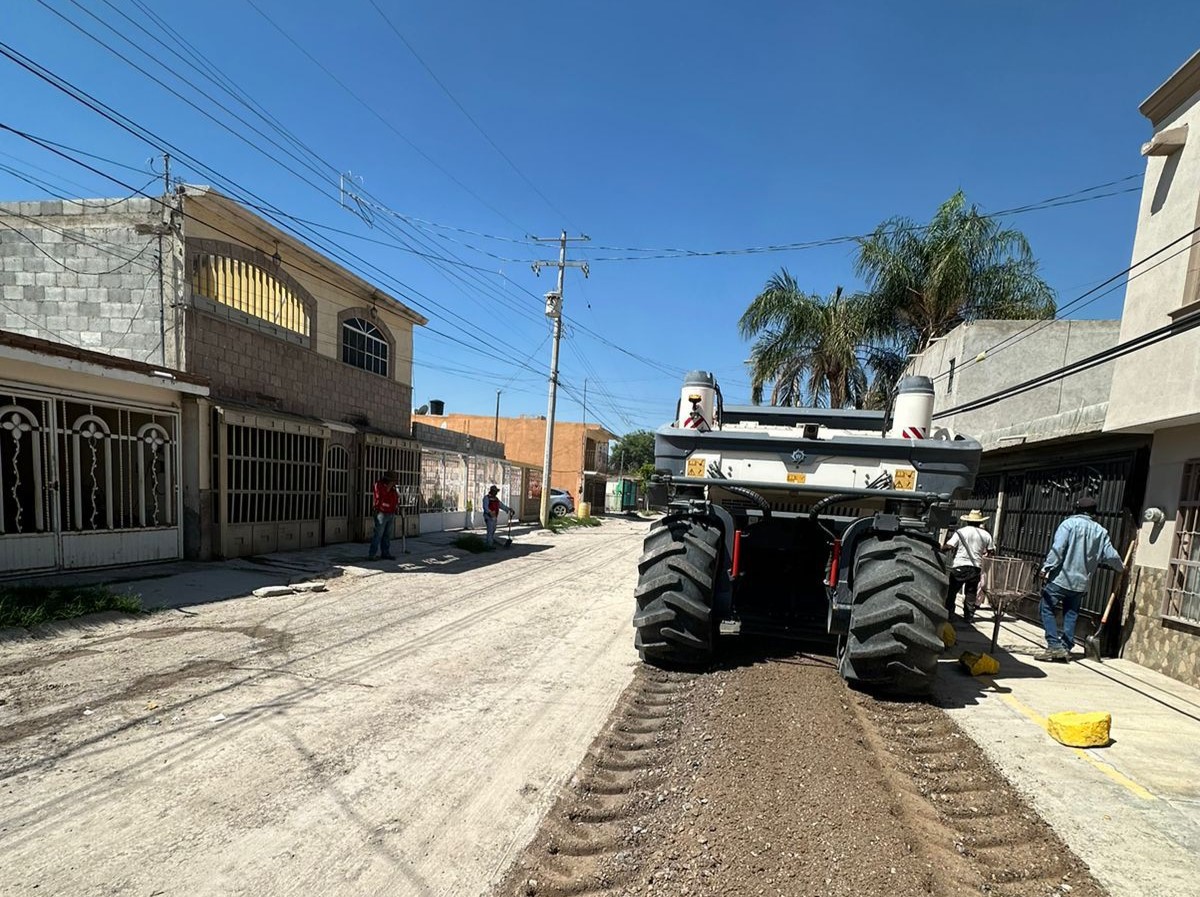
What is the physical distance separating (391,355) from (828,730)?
49.5 feet

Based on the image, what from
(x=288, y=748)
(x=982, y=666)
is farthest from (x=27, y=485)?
(x=982, y=666)

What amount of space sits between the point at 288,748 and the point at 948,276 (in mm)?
20025

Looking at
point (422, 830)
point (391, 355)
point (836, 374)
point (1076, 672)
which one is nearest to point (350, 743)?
point (422, 830)

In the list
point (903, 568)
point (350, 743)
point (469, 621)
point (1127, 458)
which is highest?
point (1127, 458)

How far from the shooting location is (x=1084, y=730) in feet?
13.7

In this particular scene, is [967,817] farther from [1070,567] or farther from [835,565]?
[1070,567]

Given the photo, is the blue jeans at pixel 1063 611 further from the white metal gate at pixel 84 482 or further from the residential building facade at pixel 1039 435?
the white metal gate at pixel 84 482

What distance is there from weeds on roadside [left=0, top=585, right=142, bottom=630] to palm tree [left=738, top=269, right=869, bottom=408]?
19445mm

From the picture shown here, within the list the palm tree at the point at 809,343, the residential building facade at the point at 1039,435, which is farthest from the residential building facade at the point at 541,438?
the residential building facade at the point at 1039,435

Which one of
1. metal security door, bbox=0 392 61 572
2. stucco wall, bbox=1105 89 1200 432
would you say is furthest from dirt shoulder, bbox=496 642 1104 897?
metal security door, bbox=0 392 61 572

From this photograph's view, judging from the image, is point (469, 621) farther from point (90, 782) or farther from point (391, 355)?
point (391, 355)

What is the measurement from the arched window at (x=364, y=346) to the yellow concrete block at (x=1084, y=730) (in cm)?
1415

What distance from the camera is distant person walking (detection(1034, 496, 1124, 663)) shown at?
6410 millimetres

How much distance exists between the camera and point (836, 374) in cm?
2084
